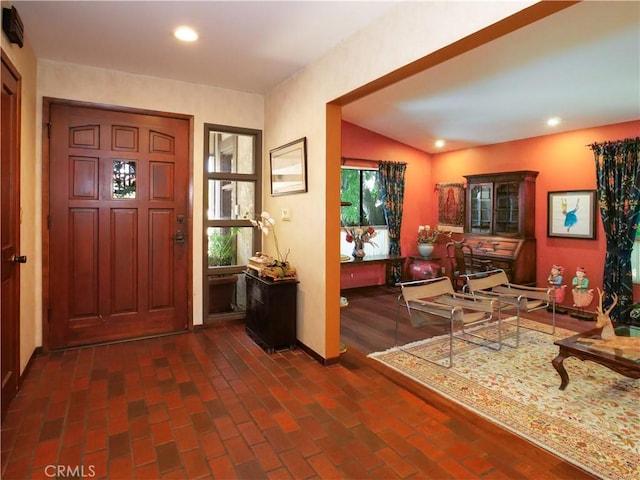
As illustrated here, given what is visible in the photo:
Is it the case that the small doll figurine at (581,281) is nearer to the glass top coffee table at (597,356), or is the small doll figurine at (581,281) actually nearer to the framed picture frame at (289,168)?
the glass top coffee table at (597,356)

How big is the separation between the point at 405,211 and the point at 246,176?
356 cm

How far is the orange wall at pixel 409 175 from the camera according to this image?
6371 mm

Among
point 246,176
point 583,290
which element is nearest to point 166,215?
point 246,176

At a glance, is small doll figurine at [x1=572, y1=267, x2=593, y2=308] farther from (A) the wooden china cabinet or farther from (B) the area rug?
(B) the area rug

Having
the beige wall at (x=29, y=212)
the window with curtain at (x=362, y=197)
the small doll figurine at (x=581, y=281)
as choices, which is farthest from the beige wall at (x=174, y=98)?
the small doll figurine at (x=581, y=281)

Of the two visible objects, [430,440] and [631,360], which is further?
[631,360]

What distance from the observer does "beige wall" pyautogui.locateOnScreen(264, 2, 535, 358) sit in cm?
203

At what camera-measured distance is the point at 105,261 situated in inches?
140

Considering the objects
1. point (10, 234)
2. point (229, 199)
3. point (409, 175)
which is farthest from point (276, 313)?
point (409, 175)

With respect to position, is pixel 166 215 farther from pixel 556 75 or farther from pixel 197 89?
pixel 556 75

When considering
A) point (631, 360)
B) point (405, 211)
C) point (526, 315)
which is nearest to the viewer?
point (631, 360)

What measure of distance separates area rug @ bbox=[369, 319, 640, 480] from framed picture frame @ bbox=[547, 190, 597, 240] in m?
2.10

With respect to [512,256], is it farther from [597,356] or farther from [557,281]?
[597,356]

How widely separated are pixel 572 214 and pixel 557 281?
92 cm
